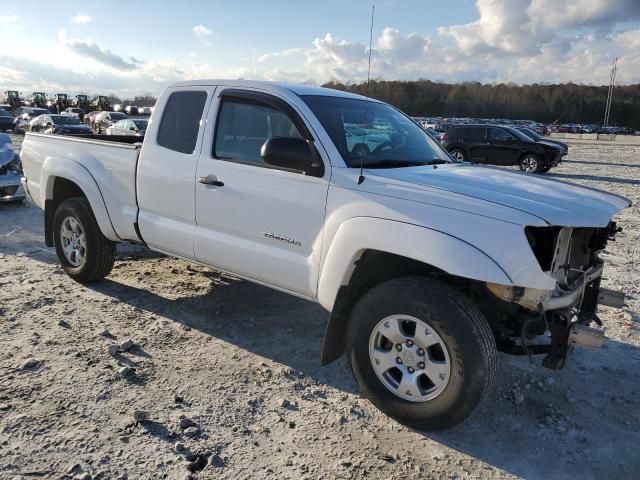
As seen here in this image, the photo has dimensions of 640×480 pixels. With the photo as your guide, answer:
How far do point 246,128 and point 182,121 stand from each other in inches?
27.5

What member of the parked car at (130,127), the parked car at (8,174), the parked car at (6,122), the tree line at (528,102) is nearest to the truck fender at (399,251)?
the parked car at (8,174)

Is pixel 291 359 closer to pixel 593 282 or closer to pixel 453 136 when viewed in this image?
pixel 593 282

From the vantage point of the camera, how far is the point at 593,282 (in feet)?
11.9

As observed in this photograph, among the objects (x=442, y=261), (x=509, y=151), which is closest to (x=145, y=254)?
(x=442, y=261)

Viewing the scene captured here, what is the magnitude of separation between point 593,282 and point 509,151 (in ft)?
53.9

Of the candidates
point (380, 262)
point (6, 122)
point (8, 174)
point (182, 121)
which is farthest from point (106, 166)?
point (6, 122)

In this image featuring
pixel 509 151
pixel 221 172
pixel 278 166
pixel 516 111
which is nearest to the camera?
pixel 278 166

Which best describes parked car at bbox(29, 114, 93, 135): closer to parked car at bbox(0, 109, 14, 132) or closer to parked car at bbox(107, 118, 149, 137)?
parked car at bbox(107, 118, 149, 137)

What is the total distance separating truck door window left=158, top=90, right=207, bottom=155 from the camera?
4.18m

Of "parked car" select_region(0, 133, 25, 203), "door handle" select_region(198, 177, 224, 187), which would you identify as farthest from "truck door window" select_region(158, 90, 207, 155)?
"parked car" select_region(0, 133, 25, 203)

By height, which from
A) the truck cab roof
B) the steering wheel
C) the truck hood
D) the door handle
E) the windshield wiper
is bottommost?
the door handle

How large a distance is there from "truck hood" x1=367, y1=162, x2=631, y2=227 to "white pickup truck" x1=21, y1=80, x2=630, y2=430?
0.6 inches

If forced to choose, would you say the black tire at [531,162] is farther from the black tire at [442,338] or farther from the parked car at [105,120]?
the parked car at [105,120]

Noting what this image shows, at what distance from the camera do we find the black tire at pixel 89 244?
504 cm
